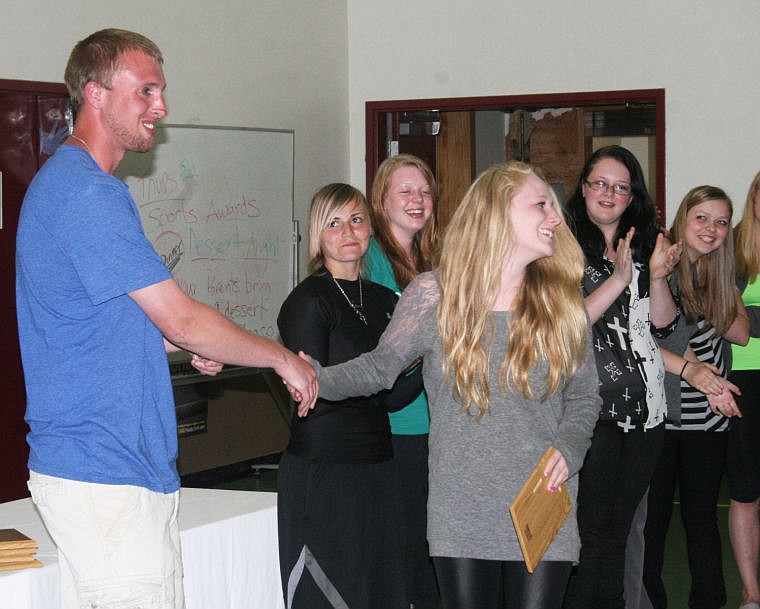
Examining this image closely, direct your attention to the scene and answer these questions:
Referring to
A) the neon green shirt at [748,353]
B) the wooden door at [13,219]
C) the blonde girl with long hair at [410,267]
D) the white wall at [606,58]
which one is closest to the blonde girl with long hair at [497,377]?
the blonde girl with long hair at [410,267]

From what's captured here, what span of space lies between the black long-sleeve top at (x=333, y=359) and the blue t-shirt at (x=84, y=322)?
3.12 ft

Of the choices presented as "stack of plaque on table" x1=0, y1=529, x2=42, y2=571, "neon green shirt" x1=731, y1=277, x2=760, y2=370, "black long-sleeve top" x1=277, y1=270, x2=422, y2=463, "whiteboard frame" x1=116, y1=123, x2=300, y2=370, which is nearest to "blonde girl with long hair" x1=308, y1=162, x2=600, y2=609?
"black long-sleeve top" x1=277, y1=270, x2=422, y2=463

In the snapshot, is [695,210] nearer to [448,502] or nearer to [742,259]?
[742,259]

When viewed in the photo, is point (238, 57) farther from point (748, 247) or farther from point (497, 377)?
point (497, 377)

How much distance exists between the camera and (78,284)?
2025 mm

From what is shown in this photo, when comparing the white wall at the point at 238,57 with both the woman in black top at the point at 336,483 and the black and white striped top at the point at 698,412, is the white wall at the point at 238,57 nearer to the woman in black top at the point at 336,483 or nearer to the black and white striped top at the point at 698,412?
the woman in black top at the point at 336,483

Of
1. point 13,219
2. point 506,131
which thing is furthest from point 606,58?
point 13,219

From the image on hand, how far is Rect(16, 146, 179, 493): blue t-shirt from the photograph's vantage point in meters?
2.01

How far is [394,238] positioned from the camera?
149 inches

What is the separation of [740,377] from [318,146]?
13.5 ft

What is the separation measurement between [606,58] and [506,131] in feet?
11.4

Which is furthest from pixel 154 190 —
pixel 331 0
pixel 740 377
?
pixel 740 377

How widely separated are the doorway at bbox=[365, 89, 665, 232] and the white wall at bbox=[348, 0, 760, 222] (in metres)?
0.08

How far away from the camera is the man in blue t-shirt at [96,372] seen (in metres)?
2.02
